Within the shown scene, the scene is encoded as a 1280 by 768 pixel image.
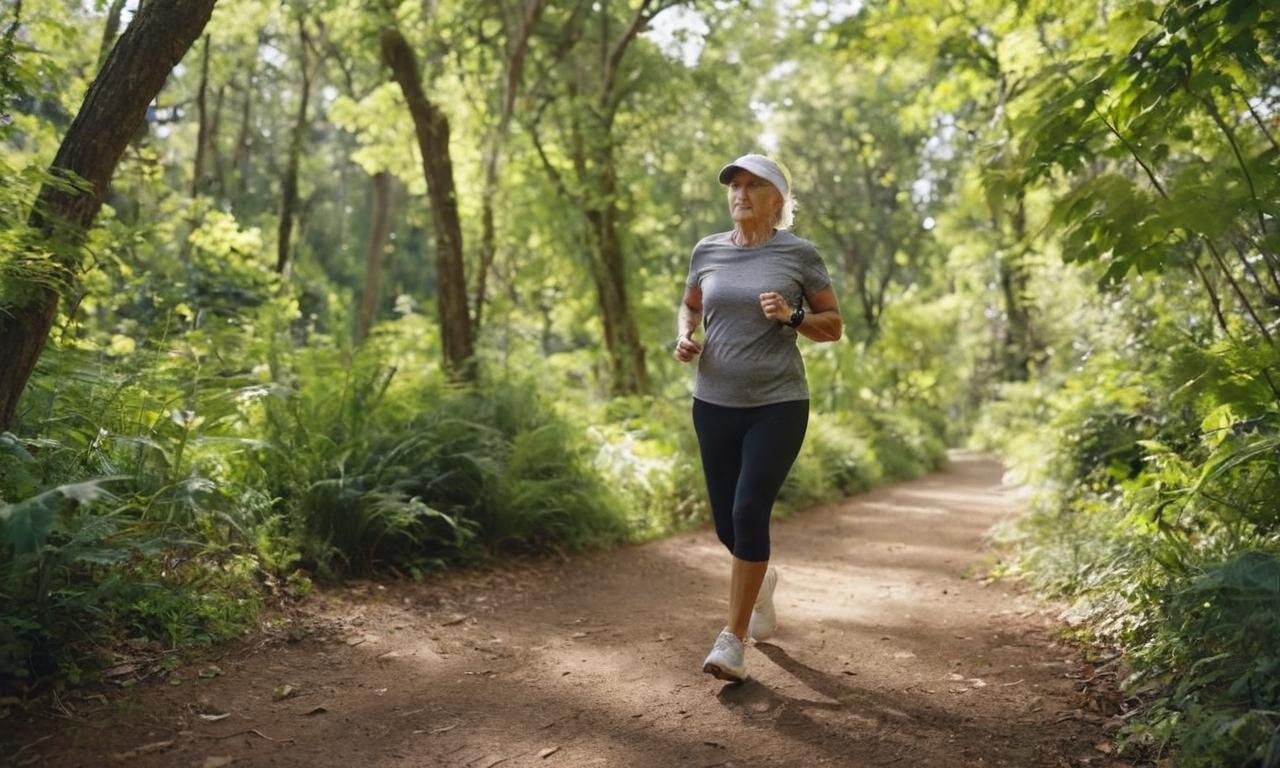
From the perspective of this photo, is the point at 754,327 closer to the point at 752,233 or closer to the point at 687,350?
the point at 687,350

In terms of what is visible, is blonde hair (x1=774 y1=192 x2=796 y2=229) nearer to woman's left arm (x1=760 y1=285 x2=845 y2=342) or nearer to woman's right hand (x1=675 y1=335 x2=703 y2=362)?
woman's left arm (x1=760 y1=285 x2=845 y2=342)

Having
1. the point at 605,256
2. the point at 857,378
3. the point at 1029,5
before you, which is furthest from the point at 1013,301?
the point at 1029,5

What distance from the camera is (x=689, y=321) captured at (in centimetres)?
451

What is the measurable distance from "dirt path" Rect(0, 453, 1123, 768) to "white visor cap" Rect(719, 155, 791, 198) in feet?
7.42

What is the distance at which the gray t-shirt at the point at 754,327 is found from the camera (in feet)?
13.5

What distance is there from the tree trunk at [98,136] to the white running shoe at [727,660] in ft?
10.7

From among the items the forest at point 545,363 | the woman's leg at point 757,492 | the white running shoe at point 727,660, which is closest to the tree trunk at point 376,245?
the forest at point 545,363

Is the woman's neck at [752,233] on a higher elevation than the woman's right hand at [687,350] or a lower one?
higher

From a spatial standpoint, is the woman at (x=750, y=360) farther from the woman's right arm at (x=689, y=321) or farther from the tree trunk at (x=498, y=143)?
the tree trunk at (x=498, y=143)

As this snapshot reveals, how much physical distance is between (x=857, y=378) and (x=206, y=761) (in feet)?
58.6

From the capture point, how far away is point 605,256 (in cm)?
1498

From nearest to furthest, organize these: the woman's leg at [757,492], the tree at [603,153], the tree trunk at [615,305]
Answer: the woman's leg at [757,492]
the tree at [603,153]
the tree trunk at [615,305]

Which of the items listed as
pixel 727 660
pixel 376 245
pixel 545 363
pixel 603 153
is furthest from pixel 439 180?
pixel 376 245

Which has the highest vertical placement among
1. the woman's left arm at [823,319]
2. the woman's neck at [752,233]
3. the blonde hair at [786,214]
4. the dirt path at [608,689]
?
the blonde hair at [786,214]
